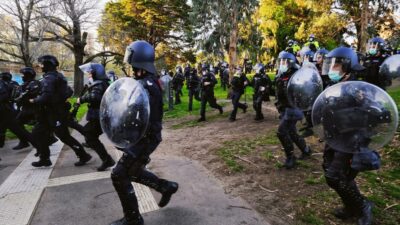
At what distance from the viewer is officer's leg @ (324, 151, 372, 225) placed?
9.91 feet

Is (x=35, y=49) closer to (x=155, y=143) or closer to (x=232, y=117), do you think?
(x=232, y=117)

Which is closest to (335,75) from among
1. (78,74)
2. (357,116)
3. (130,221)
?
(357,116)

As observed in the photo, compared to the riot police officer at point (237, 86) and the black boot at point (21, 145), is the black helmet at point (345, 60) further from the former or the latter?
the black boot at point (21, 145)

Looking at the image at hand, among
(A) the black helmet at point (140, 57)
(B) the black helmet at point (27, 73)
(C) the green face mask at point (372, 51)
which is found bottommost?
(B) the black helmet at point (27, 73)

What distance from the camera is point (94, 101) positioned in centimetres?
495

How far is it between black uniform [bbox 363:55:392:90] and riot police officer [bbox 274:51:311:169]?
2.69 metres

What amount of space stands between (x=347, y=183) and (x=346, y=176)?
0.23ft

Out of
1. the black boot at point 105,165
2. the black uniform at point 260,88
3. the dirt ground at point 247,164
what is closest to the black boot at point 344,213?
the dirt ground at point 247,164

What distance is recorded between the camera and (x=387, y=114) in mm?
2664

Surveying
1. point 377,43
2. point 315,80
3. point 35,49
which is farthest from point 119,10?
point 315,80

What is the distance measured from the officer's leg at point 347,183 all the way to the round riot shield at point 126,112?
1.89 meters

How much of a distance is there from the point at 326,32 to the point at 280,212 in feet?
64.5

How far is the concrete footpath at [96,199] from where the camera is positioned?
3432 mm

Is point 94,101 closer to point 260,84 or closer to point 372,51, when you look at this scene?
point 260,84
